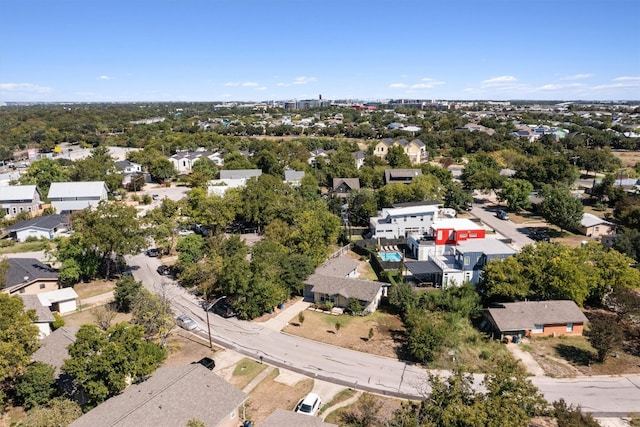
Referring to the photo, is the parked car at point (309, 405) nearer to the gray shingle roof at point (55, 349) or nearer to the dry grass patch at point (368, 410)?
the dry grass patch at point (368, 410)

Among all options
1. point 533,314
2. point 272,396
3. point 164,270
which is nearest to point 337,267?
point 533,314

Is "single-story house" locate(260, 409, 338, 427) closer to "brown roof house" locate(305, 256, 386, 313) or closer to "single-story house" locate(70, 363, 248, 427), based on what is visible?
"single-story house" locate(70, 363, 248, 427)

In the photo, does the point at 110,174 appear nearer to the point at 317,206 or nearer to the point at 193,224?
the point at 193,224

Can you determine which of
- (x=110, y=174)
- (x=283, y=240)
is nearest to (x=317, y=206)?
(x=283, y=240)

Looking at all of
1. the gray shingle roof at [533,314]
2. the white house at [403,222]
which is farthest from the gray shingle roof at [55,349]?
the white house at [403,222]

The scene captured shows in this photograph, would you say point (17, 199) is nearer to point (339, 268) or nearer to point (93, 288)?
point (93, 288)

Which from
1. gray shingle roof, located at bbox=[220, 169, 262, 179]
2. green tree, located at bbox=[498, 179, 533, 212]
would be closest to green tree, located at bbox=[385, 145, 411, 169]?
green tree, located at bbox=[498, 179, 533, 212]
